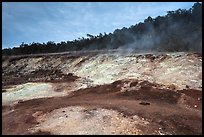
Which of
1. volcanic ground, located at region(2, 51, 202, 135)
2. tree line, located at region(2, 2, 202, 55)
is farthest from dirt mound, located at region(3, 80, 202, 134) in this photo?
tree line, located at region(2, 2, 202, 55)

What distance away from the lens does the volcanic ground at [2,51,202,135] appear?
9023mm

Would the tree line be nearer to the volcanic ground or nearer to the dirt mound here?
the volcanic ground

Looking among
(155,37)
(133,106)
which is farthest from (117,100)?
(155,37)

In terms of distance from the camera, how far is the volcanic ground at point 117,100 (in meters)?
9.02

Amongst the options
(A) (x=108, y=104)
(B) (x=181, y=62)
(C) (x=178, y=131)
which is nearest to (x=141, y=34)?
(B) (x=181, y=62)

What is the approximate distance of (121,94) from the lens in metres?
13.4

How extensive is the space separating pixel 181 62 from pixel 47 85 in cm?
749

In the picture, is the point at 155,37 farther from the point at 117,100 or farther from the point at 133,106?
the point at 133,106

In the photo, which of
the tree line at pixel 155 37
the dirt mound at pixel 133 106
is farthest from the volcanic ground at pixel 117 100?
the tree line at pixel 155 37

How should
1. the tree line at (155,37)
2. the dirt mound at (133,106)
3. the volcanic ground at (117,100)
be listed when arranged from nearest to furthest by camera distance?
the volcanic ground at (117,100) → the dirt mound at (133,106) → the tree line at (155,37)

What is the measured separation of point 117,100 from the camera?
12148 mm

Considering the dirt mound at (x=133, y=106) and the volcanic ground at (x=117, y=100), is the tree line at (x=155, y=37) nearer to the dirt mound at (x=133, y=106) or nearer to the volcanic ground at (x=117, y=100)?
the volcanic ground at (x=117, y=100)

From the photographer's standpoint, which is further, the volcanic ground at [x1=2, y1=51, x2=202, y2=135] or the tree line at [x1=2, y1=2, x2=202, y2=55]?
the tree line at [x1=2, y1=2, x2=202, y2=55]

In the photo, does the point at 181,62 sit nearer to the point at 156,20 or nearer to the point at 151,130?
the point at 151,130
